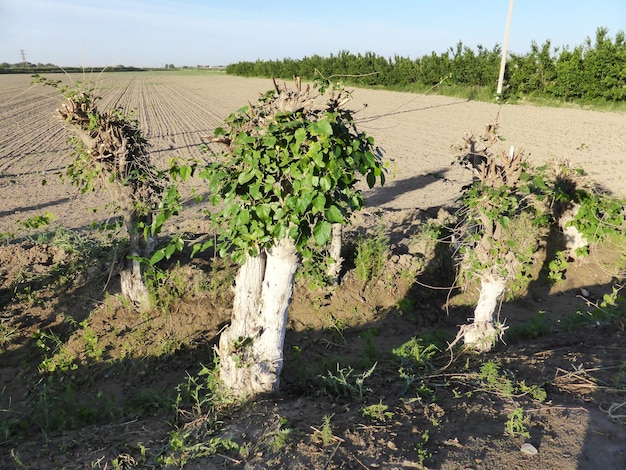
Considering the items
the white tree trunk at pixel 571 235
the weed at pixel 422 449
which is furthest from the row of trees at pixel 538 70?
the weed at pixel 422 449

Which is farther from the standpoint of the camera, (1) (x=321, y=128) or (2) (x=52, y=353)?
(2) (x=52, y=353)

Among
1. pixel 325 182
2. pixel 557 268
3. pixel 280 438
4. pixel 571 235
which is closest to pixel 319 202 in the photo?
pixel 325 182

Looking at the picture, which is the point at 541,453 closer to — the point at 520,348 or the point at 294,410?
the point at 294,410

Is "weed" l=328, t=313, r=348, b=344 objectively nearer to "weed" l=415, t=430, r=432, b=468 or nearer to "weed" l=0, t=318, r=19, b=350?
"weed" l=415, t=430, r=432, b=468

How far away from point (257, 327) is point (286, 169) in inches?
55.4

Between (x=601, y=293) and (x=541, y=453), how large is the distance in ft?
14.0

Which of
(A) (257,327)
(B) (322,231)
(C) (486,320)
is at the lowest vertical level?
(C) (486,320)

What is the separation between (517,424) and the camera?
2857 millimetres

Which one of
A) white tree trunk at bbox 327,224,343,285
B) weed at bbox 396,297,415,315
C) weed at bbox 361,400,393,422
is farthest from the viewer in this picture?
weed at bbox 396,297,415,315

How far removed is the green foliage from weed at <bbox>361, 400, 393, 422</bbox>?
1201 millimetres

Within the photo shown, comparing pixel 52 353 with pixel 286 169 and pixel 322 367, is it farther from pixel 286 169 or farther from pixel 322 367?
pixel 286 169

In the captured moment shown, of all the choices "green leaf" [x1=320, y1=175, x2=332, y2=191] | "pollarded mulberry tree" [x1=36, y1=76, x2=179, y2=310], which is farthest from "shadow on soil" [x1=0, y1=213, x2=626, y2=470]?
"green leaf" [x1=320, y1=175, x2=332, y2=191]

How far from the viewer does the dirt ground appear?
280 centimetres

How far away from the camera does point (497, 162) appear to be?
14.9ft
